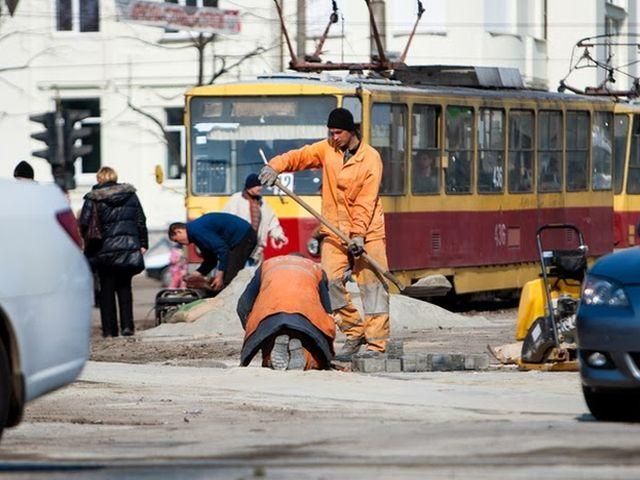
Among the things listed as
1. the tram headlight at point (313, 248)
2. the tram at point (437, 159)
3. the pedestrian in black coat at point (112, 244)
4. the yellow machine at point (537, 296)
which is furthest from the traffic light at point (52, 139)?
the yellow machine at point (537, 296)

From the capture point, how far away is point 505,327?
21422 millimetres

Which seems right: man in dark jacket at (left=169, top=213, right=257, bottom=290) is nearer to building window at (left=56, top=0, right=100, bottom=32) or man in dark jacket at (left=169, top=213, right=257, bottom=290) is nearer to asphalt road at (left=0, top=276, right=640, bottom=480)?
asphalt road at (left=0, top=276, right=640, bottom=480)

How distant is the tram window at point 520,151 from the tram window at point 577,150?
1.38 m

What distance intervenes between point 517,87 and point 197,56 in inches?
653

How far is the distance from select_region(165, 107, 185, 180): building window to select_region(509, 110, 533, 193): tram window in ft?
54.2

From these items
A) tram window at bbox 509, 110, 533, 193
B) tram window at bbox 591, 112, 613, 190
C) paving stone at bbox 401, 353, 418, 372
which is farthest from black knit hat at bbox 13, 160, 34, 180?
tram window at bbox 591, 112, 613, 190

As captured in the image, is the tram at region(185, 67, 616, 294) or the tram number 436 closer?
the tram at region(185, 67, 616, 294)

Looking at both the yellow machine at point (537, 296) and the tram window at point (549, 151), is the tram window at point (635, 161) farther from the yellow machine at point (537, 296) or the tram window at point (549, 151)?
the yellow machine at point (537, 296)

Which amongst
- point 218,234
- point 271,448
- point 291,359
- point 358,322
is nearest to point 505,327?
point 218,234

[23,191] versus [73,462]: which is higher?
[23,191]

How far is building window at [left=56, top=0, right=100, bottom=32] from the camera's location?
45.0 metres

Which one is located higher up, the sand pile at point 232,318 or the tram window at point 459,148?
the tram window at point 459,148

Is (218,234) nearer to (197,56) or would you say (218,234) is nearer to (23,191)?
(23,191)

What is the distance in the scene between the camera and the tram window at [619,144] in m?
33.4
